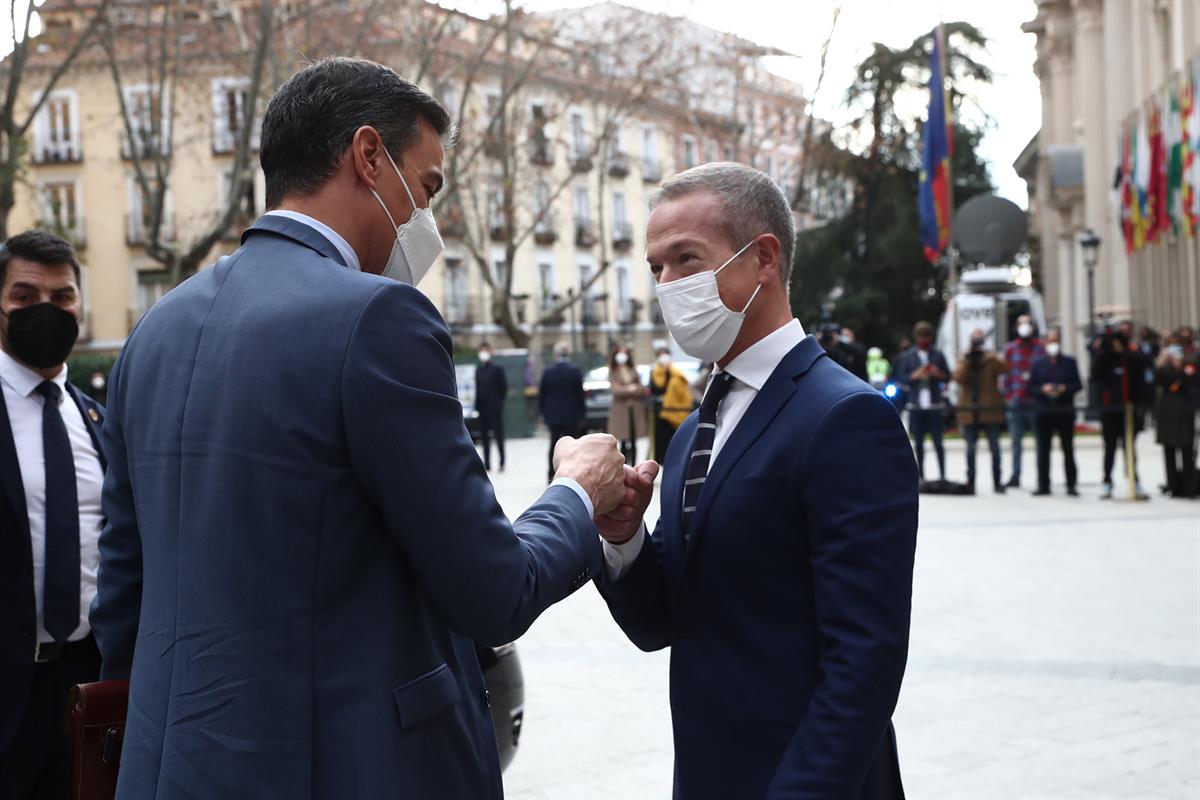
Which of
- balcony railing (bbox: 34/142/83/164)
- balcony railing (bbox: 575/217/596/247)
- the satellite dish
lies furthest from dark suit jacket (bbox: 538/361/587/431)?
balcony railing (bbox: 575/217/596/247)

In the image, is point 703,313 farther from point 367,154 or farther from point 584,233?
point 584,233

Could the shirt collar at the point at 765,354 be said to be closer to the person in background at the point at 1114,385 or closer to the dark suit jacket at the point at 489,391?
the person in background at the point at 1114,385

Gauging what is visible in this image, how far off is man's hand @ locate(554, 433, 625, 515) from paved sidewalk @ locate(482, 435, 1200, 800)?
3083 millimetres

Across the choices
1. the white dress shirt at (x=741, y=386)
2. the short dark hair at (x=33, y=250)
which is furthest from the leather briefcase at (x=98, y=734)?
the short dark hair at (x=33, y=250)

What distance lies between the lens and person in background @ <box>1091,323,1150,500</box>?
15.1 metres

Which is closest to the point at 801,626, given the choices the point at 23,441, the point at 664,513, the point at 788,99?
the point at 664,513

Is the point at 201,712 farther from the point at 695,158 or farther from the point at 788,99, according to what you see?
the point at 695,158

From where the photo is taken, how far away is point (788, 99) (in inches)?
1572

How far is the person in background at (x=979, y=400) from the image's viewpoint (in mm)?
16172

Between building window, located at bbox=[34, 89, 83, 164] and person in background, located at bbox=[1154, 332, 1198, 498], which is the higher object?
building window, located at bbox=[34, 89, 83, 164]

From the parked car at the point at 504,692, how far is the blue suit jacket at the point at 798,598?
6.38 ft

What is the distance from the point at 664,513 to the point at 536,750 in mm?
3525

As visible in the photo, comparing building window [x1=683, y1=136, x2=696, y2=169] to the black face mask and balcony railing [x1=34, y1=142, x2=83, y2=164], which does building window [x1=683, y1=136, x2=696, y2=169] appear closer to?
balcony railing [x1=34, y1=142, x2=83, y2=164]

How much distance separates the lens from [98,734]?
8.65 feet
